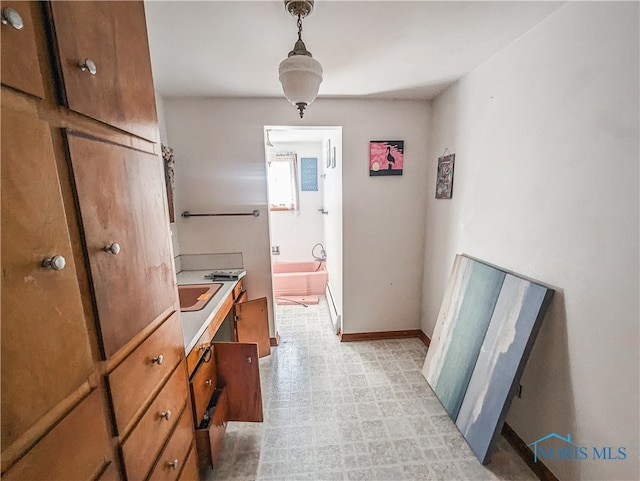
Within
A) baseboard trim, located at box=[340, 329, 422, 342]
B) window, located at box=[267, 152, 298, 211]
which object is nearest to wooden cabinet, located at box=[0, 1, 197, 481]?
baseboard trim, located at box=[340, 329, 422, 342]

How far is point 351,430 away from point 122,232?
1.67 metres

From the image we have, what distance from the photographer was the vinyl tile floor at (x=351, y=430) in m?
1.37

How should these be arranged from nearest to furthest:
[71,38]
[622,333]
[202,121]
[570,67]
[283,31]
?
[71,38], [622,333], [570,67], [283,31], [202,121]

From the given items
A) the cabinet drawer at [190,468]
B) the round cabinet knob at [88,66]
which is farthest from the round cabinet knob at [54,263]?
the cabinet drawer at [190,468]

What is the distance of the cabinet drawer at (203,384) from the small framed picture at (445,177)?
2.00m

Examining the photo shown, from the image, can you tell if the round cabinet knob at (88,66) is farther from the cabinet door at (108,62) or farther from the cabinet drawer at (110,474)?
the cabinet drawer at (110,474)

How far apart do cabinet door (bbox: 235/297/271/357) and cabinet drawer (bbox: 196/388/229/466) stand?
744 millimetres

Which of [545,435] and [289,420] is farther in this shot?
[289,420]

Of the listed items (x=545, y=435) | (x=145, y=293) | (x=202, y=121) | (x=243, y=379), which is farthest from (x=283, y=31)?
(x=545, y=435)

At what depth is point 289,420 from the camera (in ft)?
5.54

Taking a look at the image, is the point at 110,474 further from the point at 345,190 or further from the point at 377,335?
the point at 377,335

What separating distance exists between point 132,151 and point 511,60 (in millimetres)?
1865

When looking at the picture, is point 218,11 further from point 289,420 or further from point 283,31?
point 289,420

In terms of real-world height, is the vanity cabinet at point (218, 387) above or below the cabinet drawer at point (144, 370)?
below
